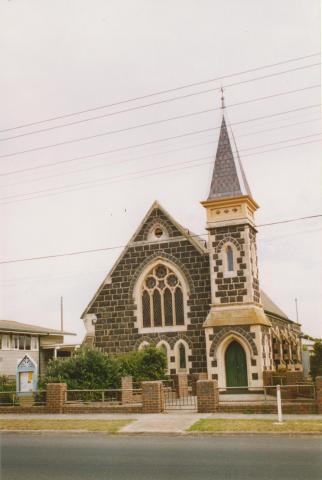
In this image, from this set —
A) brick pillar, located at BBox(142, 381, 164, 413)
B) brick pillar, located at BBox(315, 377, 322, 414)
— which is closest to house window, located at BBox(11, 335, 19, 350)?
brick pillar, located at BBox(142, 381, 164, 413)

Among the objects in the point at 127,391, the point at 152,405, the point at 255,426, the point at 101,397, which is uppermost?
the point at 127,391

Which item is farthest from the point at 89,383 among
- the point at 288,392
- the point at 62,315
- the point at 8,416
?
the point at 62,315

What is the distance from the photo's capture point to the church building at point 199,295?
92.7 feet

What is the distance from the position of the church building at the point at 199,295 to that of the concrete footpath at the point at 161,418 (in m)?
8.22

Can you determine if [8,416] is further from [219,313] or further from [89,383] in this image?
[219,313]

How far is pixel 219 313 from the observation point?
94.4 ft

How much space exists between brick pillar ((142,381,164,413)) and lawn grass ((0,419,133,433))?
6.95ft

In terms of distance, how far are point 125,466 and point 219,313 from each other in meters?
18.0

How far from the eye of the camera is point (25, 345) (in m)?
41.7

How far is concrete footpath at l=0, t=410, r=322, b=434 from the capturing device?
16.7 m

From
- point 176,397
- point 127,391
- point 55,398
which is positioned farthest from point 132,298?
point 55,398

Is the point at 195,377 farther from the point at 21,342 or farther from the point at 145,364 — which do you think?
the point at 21,342

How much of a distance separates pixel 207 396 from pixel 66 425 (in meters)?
4.85

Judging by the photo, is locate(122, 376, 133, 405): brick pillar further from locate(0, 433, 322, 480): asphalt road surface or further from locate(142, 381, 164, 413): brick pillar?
locate(0, 433, 322, 480): asphalt road surface
